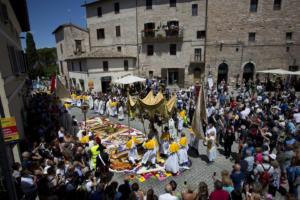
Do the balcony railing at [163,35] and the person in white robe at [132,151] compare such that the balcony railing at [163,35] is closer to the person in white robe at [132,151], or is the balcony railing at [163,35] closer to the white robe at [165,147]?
the white robe at [165,147]

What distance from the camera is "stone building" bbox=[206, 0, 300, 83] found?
25.7 m

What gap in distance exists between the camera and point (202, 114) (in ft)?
30.5

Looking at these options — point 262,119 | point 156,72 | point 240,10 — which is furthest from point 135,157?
point 240,10

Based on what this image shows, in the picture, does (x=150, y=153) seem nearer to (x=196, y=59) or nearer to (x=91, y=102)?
(x=91, y=102)

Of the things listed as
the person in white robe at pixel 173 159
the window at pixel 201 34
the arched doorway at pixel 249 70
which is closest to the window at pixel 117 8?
the window at pixel 201 34

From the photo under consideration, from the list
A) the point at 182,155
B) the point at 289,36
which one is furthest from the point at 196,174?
the point at 289,36

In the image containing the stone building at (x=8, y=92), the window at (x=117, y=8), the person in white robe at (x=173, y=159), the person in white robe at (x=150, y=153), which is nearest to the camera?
the stone building at (x=8, y=92)

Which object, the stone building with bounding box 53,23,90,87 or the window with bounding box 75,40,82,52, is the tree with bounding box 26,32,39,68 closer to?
the stone building with bounding box 53,23,90,87

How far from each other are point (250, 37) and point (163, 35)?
11.8m

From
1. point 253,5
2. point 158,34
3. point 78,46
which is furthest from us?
point 78,46

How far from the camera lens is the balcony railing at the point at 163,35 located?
95.0 ft

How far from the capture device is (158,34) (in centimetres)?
2992

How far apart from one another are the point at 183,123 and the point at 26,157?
30.5 feet

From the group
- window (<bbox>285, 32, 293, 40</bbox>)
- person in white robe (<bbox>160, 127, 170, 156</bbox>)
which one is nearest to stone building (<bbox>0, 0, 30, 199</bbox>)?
person in white robe (<bbox>160, 127, 170, 156</bbox>)
